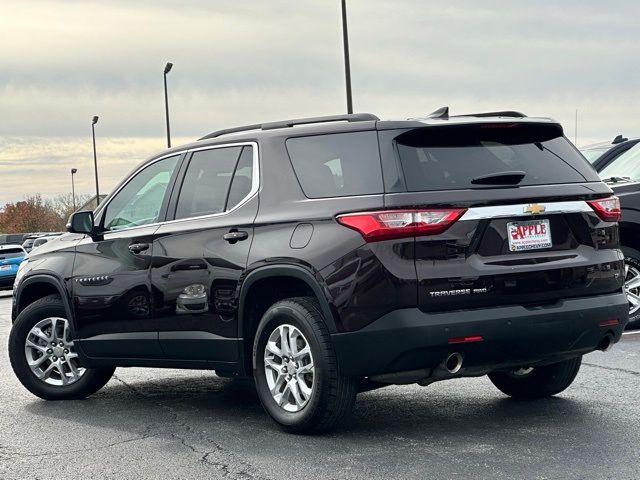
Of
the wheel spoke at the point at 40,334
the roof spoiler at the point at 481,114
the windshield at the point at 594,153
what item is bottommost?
the wheel spoke at the point at 40,334

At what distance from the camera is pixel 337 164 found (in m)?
6.42

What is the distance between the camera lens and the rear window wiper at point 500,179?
20.2 feet

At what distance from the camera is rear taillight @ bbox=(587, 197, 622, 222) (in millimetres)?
6516

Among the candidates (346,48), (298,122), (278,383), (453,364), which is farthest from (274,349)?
(346,48)

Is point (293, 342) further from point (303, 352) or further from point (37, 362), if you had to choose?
point (37, 362)

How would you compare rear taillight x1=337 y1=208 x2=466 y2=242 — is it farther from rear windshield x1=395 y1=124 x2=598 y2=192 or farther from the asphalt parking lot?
the asphalt parking lot

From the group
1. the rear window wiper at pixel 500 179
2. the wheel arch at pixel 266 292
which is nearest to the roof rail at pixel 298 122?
the rear window wiper at pixel 500 179

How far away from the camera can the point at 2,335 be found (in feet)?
49.8

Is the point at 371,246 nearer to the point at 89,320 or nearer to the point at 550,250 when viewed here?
the point at 550,250

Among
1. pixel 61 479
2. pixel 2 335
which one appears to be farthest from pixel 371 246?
pixel 2 335

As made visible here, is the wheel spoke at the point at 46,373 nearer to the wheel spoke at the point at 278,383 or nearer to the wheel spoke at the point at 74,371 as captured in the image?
the wheel spoke at the point at 74,371

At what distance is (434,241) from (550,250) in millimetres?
766

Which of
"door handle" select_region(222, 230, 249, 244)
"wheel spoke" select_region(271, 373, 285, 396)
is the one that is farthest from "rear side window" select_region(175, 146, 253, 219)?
"wheel spoke" select_region(271, 373, 285, 396)

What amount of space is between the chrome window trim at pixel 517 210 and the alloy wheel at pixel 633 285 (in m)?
4.66
